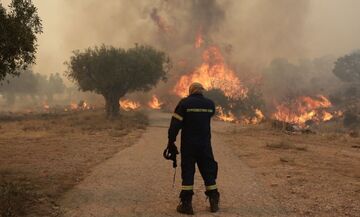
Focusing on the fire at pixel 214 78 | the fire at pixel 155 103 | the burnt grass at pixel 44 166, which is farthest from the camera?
the fire at pixel 155 103

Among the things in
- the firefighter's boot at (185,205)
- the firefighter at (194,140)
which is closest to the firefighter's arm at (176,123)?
the firefighter at (194,140)

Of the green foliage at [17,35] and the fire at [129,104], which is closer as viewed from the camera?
the green foliage at [17,35]

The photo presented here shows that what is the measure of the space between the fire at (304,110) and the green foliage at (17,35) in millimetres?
53348

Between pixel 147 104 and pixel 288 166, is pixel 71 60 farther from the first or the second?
pixel 288 166

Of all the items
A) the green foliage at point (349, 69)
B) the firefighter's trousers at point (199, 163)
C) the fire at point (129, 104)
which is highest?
the green foliage at point (349, 69)

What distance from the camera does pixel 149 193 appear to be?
34.0 ft

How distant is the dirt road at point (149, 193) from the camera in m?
8.77

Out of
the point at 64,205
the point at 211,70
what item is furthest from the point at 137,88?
the point at 64,205

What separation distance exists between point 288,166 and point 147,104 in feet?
175

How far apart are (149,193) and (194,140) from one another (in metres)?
2.30

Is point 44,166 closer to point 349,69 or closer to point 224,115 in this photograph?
point 224,115

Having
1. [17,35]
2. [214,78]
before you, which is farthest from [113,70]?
[214,78]

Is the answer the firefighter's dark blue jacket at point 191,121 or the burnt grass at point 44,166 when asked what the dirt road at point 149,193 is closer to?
the burnt grass at point 44,166

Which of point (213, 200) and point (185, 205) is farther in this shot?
point (213, 200)
